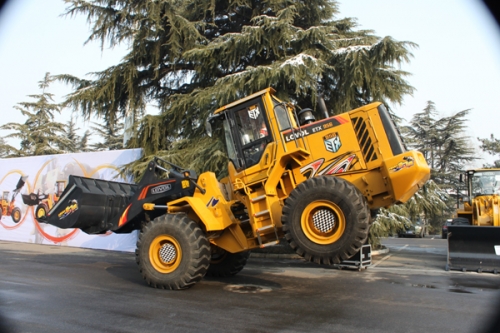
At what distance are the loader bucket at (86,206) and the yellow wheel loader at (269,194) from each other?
0.02 meters

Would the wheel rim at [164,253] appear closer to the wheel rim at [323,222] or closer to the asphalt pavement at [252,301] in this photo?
the asphalt pavement at [252,301]

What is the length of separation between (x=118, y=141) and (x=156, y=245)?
34.4 meters

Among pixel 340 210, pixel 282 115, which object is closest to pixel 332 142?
pixel 282 115

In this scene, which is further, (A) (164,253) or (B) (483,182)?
(B) (483,182)

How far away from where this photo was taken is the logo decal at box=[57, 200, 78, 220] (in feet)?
26.6

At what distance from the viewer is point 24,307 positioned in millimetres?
5789

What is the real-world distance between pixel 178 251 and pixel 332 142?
11.2ft

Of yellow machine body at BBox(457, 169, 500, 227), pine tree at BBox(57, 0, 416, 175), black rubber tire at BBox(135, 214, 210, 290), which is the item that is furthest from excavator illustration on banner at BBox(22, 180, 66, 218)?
yellow machine body at BBox(457, 169, 500, 227)

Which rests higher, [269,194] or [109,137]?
[109,137]

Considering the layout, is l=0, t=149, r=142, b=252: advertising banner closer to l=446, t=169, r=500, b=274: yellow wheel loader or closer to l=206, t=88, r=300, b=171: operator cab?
l=206, t=88, r=300, b=171: operator cab

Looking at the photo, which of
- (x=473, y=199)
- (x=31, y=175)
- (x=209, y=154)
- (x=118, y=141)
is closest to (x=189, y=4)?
(x=209, y=154)

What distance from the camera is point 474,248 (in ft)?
34.4

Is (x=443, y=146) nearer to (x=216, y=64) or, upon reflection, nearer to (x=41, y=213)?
(x=216, y=64)

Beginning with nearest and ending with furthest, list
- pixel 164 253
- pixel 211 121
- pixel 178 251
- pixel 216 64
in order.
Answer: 1. pixel 178 251
2. pixel 164 253
3. pixel 211 121
4. pixel 216 64
